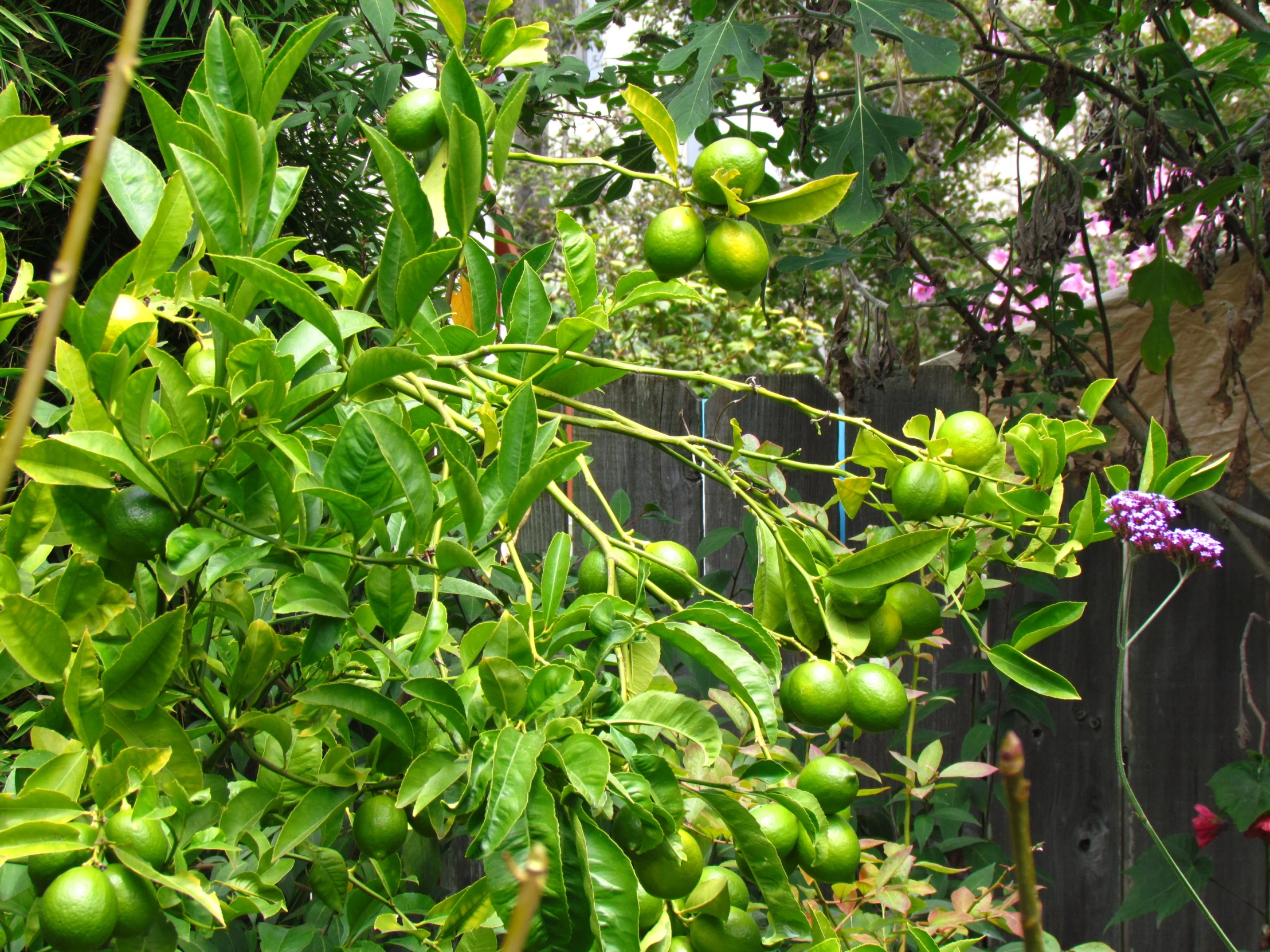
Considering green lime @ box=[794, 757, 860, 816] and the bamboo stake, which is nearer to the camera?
the bamboo stake

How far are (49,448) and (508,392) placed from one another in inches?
12.9

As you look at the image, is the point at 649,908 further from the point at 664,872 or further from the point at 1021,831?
the point at 1021,831

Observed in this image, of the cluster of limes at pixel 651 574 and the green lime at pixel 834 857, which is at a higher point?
the cluster of limes at pixel 651 574

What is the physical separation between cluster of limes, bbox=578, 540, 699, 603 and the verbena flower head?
0.71m

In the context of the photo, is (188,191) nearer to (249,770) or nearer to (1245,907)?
(249,770)

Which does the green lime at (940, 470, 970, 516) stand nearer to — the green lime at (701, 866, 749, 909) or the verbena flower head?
the green lime at (701, 866, 749, 909)

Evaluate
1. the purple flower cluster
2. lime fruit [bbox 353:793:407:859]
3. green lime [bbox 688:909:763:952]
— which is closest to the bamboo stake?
lime fruit [bbox 353:793:407:859]

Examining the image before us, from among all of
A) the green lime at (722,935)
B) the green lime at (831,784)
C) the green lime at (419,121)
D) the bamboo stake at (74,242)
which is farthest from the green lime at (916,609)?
the bamboo stake at (74,242)

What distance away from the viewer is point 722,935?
580 millimetres

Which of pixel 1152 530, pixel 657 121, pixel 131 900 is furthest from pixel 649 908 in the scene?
pixel 1152 530

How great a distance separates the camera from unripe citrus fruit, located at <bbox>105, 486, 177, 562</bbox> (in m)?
0.49

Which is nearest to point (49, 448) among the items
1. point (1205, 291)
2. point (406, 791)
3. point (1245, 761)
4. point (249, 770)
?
point (406, 791)

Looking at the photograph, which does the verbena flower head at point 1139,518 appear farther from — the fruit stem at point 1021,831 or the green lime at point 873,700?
the fruit stem at point 1021,831

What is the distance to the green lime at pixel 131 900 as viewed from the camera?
0.44 m
